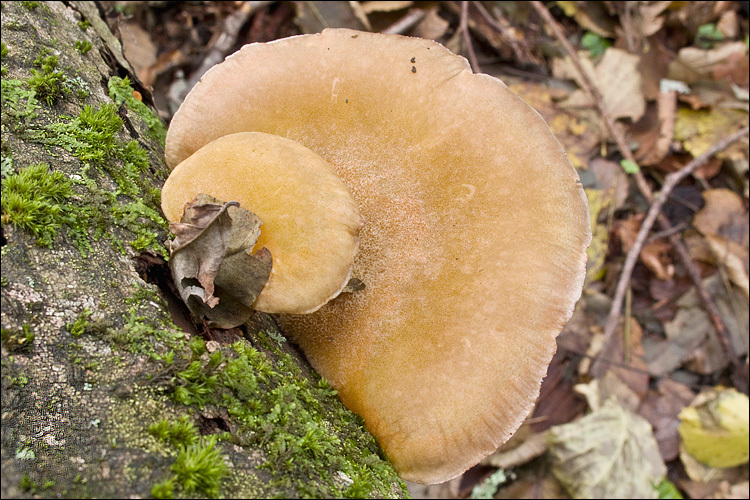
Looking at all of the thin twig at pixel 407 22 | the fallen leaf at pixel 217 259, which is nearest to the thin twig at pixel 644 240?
the thin twig at pixel 407 22

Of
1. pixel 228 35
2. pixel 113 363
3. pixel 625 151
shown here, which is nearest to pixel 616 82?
pixel 625 151

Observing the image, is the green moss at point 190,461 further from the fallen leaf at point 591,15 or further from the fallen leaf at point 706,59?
the fallen leaf at point 706,59

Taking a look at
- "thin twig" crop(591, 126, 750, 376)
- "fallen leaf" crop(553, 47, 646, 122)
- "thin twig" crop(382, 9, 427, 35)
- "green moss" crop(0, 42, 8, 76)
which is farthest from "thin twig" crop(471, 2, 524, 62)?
"green moss" crop(0, 42, 8, 76)

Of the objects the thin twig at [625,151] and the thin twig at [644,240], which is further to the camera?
the thin twig at [625,151]

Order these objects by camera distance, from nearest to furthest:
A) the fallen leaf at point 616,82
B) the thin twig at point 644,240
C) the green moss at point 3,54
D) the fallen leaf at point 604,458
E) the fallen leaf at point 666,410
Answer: the green moss at point 3,54, the fallen leaf at point 604,458, the thin twig at point 644,240, the fallen leaf at point 666,410, the fallen leaf at point 616,82

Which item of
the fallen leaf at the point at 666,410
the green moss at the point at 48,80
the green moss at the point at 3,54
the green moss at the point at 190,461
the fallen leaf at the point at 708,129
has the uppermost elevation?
the green moss at the point at 3,54

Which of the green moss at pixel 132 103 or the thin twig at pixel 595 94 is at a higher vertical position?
the green moss at pixel 132 103

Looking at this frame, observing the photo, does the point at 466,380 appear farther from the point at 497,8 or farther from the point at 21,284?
the point at 497,8
